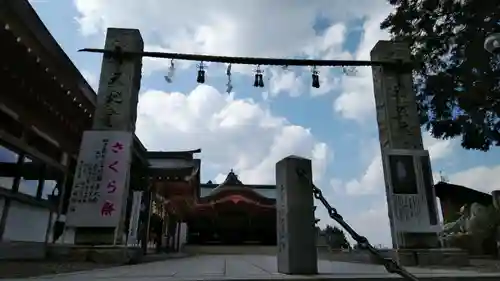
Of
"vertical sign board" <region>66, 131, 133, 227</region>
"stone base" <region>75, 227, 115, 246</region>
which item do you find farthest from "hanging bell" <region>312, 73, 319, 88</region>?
"stone base" <region>75, 227, 115, 246</region>

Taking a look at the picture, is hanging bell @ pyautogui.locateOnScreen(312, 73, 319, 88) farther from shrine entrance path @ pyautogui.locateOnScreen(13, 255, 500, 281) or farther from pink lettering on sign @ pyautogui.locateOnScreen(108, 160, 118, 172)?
shrine entrance path @ pyautogui.locateOnScreen(13, 255, 500, 281)

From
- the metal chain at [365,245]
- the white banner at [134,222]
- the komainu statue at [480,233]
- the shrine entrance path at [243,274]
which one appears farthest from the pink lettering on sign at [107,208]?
the komainu statue at [480,233]

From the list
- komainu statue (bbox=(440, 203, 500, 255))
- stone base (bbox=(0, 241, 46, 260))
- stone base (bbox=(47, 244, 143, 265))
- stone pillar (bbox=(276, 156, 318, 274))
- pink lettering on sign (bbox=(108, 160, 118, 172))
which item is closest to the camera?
stone pillar (bbox=(276, 156, 318, 274))

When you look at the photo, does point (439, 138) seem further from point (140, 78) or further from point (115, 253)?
point (115, 253)

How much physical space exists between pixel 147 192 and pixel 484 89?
38.9 ft

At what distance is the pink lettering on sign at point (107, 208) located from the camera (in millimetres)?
6969

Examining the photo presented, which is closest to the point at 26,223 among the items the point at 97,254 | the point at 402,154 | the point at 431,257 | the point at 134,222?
the point at 134,222

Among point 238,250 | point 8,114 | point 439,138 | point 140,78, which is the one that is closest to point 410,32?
point 439,138

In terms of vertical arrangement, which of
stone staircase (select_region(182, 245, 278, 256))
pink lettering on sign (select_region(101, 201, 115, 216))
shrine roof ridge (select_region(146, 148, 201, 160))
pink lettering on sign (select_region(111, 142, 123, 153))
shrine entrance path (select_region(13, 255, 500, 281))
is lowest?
stone staircase (select_region(182, 245, 278, 256))

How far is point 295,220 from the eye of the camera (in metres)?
3.82

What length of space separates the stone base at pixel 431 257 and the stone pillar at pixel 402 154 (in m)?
0.23

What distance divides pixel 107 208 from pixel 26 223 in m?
3.28

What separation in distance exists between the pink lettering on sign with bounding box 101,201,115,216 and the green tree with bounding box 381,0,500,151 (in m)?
8.34

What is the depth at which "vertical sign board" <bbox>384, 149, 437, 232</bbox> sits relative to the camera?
7766 mm
